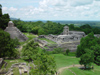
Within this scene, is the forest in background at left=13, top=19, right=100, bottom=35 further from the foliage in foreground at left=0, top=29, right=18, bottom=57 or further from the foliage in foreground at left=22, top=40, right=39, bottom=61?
the foliage in foreground at left=0, top=29, right=18, bottom=57

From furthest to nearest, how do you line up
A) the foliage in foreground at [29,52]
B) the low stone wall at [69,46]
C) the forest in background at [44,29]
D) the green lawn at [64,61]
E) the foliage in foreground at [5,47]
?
the forest in background at [44,29], the low stone wall at [69,46], the foliage in foreground at [29,52], the foliage in foreground at [5,47], the green lawn at [64,61]

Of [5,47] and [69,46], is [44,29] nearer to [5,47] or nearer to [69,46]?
[69,46]

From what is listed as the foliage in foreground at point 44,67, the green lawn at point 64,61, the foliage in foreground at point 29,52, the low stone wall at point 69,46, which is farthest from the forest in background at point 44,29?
the foliage in foreground at point 44,67

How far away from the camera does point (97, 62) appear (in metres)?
25.4

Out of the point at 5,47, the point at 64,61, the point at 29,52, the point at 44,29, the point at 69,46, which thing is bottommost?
the point at 64,61

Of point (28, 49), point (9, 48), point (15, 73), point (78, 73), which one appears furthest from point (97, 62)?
point (9, 48)

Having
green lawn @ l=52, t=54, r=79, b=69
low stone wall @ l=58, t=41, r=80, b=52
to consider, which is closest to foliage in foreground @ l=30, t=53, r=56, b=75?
green lawn @ l=52, t=54, r=79, b=69

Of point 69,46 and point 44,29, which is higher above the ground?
point 44,29

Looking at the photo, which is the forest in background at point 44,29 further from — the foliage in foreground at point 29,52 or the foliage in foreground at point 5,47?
the foliage in foreground at point 5,47

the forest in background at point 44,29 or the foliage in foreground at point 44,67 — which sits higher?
the forest in background at point 44,29

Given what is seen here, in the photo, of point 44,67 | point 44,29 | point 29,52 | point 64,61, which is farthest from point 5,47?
point 44,29

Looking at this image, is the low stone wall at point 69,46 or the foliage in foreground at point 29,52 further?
the low stone wall at point 69,46

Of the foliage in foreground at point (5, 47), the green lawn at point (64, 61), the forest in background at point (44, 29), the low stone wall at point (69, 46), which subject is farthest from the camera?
the forest in background at point (44, 29)

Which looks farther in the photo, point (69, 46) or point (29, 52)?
point (69, 46)
